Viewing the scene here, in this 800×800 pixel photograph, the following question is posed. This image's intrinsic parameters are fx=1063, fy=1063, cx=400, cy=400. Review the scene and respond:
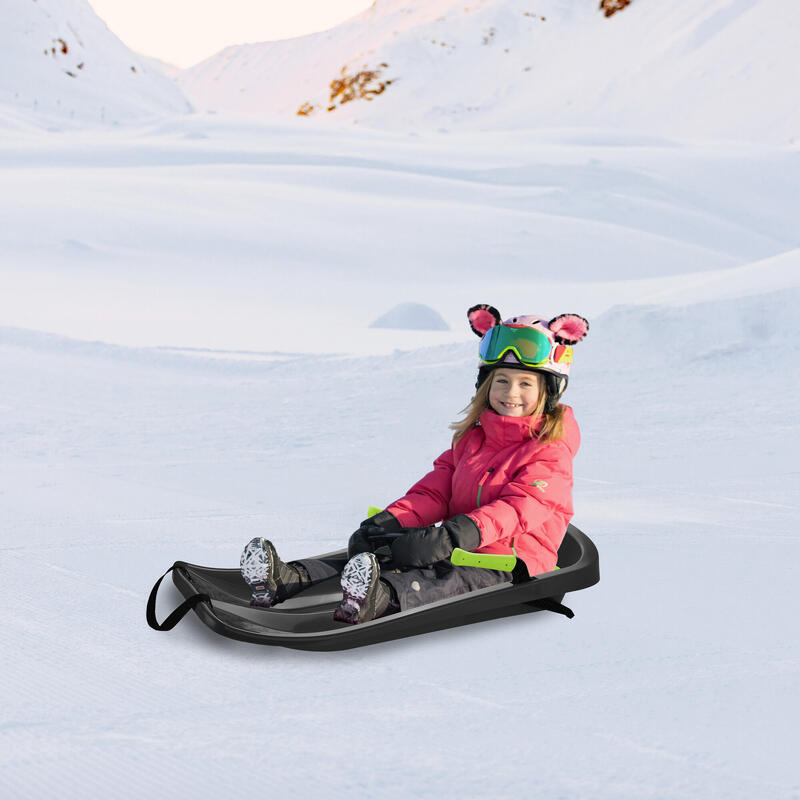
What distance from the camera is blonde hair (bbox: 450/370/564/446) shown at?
3.55m

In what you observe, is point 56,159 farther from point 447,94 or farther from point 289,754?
point 447,94

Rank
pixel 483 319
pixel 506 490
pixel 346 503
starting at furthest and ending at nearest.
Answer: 1. pixel 346 503
2. pixel 483 319
3. pixel 506 490

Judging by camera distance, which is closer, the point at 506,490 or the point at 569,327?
the point at 506,490

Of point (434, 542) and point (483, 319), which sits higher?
point (483, 319)

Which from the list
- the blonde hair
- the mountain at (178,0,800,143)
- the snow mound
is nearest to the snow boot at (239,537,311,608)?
the blonde hair

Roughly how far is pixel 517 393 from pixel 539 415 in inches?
4.5

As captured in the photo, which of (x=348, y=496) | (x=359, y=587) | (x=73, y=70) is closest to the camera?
(x=359, y=587)

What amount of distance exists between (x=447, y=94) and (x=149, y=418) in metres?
77.7

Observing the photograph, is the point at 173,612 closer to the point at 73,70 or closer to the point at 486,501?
the point at 486,501

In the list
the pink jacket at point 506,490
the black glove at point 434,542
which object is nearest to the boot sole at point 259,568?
the black glove at point 434,542

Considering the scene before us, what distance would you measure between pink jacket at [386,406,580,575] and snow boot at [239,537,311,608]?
1.42 ft

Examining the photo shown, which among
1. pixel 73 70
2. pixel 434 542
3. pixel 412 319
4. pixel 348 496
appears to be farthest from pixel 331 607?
pixel 73 70

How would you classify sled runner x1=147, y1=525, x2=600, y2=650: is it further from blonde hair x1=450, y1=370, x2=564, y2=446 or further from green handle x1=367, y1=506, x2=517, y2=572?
blonde hair x1=450, y1=370, x2=564, y2=446

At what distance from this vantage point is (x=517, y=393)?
11.7 feet
